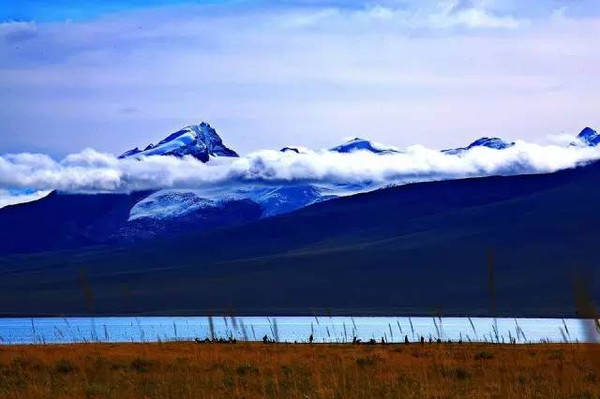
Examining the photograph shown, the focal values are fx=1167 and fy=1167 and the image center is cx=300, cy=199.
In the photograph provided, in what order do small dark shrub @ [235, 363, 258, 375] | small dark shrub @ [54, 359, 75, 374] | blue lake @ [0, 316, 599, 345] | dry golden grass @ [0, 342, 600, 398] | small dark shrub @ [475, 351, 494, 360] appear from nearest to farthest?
dry golden grass @ [0, 342, 600, 398] → small dark shrub @ [235, 363, 258, 375] → small dark shrub @ [54, 359, 75, 374] → small dark shrub @ [475, 351, 494, 360] → blue lake @ [0, 316, 599, 345]

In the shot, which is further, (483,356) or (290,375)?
(483,356)

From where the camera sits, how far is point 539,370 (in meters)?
22.2

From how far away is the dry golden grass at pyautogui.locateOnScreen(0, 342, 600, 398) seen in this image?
15461 mm

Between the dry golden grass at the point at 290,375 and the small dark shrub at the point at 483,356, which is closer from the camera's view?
the dry golden grass at the point at 290,375

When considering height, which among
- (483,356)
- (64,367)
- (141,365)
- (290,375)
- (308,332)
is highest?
(64,367)

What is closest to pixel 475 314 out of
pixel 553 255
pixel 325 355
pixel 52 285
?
pixel 553 255

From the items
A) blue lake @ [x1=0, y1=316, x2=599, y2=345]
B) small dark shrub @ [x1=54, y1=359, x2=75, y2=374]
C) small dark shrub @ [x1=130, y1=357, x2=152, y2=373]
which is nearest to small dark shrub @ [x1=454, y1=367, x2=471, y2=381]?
blue lake @ [x1=0, y1=316, x2=599, y2=345]

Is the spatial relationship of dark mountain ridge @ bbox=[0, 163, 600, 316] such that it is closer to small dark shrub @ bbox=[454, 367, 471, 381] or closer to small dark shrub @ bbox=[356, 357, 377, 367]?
small dark shrub @ bbox=[356, 357, 377, 367]

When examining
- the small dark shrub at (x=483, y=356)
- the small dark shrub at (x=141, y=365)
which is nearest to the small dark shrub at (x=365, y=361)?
the small dark shrub at (x=483, y=356)

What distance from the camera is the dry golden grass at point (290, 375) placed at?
609 inches

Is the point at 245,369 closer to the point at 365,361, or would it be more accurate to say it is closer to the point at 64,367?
the point at 64,367

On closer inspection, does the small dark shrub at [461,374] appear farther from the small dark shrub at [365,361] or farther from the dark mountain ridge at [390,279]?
the dark mountain ridge at [390,279]

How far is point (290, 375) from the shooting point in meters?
19.8

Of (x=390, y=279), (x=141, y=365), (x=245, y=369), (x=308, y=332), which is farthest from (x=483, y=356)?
(x=390, y=279)
